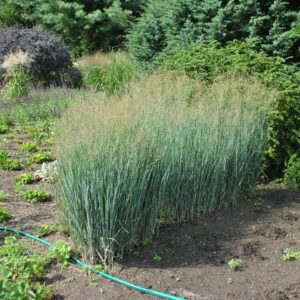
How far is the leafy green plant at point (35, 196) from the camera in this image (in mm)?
5305

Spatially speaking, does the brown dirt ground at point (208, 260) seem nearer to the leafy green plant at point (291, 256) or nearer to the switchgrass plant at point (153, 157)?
the leafy green plant at point (291, 256)

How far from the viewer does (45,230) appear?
14.4 feet

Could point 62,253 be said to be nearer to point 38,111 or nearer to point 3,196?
point 3,196

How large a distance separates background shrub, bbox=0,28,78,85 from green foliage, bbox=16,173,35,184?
7.50 m

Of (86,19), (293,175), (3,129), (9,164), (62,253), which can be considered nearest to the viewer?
(62,253)

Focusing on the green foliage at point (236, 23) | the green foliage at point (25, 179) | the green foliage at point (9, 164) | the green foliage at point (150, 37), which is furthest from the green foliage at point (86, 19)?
the green foliage at point (25, 179)

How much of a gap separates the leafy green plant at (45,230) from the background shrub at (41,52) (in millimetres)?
9168

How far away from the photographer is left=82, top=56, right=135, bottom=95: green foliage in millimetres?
10750

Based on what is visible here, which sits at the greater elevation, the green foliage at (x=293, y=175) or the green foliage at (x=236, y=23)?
the green foliage at (x=236, y=23)

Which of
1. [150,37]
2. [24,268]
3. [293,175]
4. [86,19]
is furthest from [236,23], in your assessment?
[86,19]

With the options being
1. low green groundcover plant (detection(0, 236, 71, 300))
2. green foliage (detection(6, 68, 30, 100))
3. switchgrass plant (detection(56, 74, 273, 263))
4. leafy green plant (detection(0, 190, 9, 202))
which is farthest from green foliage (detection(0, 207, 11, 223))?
green foliage (detection(6, 68, 30, 100))

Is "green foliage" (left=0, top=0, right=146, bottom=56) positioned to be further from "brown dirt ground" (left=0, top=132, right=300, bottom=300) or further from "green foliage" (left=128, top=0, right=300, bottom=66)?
"brown dirt ground" (left=0, top=132, right=300, bottom=300)

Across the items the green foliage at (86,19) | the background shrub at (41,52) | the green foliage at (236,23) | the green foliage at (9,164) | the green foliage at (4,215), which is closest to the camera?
the green foliage at (4,215)

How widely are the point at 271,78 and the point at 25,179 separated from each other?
3.15 meters
